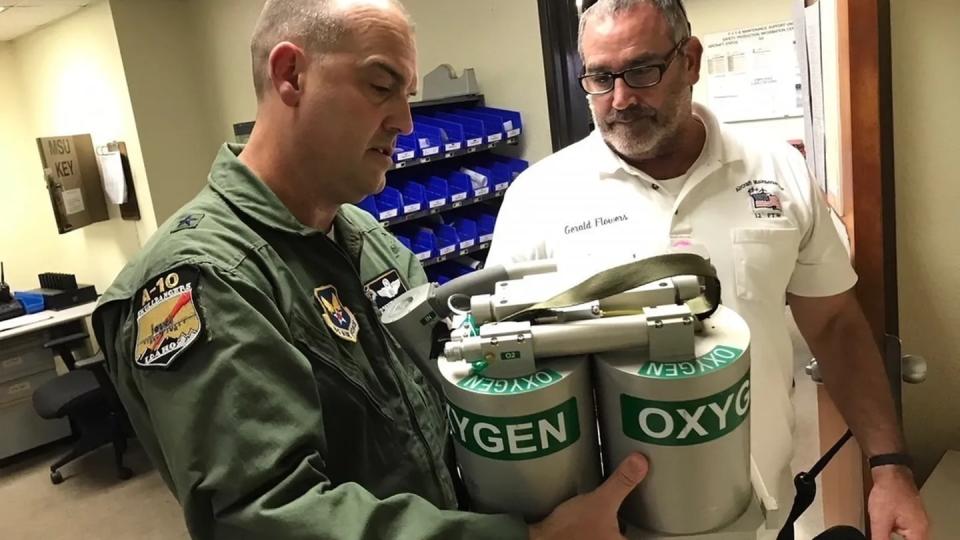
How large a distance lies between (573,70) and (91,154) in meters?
3.62

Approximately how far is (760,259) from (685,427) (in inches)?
30.4

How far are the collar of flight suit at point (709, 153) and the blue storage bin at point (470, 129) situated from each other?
2020mm

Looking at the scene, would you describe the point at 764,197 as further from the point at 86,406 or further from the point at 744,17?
the point at 86,406

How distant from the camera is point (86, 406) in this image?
13.5 ft

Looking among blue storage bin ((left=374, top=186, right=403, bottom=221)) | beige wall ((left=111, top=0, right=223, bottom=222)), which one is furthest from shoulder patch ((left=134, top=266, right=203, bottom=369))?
beige wall ((left=111, top=0, right=223, bottom=222))

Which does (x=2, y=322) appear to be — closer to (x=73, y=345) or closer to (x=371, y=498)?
(x=73, y=345)

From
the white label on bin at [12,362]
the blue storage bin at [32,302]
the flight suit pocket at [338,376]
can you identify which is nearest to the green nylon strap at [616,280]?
the flight suit pocket at [338,376]

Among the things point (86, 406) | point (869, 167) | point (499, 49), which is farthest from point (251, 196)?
point (86, 406)

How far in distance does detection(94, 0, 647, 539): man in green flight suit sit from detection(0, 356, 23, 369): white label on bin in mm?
4070

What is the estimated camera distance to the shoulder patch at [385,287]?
123 cm

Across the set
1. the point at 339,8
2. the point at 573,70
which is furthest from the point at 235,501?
the point at 573,70

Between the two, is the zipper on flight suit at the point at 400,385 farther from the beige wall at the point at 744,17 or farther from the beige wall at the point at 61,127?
the beige wall at the point at 61,127

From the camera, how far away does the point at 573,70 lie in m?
3.59

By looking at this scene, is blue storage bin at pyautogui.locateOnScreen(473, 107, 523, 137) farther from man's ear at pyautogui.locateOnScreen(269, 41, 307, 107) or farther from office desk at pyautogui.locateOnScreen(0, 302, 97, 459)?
office desk at pyautogui.locateOnScreen(0, 302, 97, 459)
